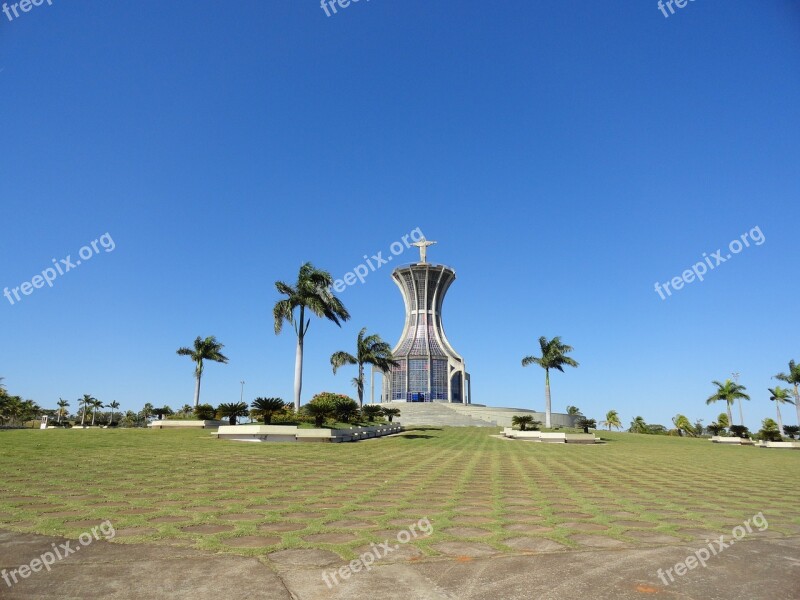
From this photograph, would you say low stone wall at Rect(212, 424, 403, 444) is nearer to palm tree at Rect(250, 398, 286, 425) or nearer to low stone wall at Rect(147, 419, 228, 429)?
palm tree at Rect(250, 398, 286, 425)

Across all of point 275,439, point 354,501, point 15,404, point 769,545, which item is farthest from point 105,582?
point 15,404

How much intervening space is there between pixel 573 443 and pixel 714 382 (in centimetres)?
3975

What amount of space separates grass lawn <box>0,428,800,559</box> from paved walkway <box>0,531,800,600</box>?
36 cm

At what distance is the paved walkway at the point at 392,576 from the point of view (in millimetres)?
3613

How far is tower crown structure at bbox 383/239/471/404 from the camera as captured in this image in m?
86.0

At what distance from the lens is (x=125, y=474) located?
32.8ft

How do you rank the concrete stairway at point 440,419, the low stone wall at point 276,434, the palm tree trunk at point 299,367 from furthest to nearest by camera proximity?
the concrete stairway at point 440,419 < the palm tree trunk at point 299,367 < the low stone wall at point 276,434

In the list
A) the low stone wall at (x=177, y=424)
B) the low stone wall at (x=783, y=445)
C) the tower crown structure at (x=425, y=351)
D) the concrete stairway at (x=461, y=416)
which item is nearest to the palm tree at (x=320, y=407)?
the low stone wall at (x=177, y=424)

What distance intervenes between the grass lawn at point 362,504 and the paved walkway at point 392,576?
36 cm

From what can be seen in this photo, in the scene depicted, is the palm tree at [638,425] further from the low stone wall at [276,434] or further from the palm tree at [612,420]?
the low stone wall at [276,434]

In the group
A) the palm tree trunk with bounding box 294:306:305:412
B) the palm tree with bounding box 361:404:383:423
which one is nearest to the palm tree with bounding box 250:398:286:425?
the palm tree trunk with bounding box 294:306:305:412

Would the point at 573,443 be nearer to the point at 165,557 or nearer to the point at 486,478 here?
the point at 486,478

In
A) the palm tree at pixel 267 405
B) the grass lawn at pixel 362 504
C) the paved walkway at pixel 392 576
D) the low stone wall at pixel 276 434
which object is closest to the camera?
the paved walkway at pixel 392 576

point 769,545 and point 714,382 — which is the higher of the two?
point 714,382
